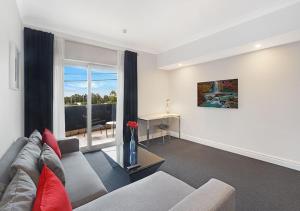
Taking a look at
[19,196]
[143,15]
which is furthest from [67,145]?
[143,15]

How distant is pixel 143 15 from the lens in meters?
2.76

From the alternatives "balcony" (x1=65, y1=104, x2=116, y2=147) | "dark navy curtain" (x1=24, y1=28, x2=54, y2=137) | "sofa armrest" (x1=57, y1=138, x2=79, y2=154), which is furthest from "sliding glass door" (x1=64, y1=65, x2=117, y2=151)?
"sofa armrest" (x1=57, y1=138, x2=79, y2=154)

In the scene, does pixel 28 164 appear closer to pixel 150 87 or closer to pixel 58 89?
pixel 58 89

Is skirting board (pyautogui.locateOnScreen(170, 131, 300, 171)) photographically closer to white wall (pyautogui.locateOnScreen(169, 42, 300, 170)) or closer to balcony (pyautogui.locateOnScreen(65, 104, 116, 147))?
white wall (pyautogui.locateOnScreen(169, 42, 300, 170))

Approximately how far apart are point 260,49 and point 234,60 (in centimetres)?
52

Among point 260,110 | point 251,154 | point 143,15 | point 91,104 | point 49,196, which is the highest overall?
point 143,15

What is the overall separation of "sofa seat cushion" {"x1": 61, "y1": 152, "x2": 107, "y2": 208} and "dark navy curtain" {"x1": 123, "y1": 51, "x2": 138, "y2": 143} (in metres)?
2.07

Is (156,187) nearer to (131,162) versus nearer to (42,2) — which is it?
(131,162)

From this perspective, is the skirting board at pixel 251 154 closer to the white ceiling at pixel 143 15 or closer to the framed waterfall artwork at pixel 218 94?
the framed waterfall artwork at pixel 218 94

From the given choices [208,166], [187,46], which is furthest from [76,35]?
[208,166]

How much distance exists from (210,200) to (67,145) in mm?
2221

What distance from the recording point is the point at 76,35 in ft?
11.3

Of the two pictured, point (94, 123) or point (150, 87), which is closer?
point (94, 123)

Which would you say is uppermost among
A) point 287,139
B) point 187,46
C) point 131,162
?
point 187,46
